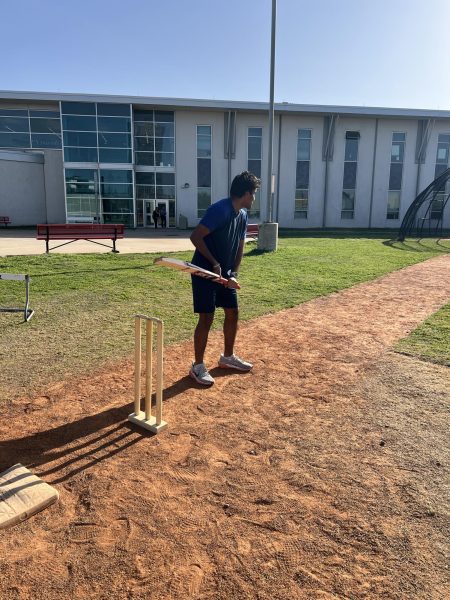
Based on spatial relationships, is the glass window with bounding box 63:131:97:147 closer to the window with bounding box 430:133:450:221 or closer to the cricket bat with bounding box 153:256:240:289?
the window with bounding box 430:133:450:221

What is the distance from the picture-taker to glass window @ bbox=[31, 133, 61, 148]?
31.5 meters

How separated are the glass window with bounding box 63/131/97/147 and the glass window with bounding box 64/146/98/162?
1.08 feet

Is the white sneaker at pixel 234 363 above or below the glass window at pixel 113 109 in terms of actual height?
below

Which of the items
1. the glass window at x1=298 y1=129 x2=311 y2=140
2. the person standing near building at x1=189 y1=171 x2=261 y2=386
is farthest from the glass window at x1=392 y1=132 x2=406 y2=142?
the person standing near building at x1=189 y1=171 x2=261 y2=386

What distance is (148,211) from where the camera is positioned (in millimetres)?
31828

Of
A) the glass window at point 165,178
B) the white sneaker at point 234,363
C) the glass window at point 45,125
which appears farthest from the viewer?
the glass window at point 165,178

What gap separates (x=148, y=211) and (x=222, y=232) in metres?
28.9

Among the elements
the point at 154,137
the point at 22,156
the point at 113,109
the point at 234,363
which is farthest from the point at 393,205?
the point at 234,363

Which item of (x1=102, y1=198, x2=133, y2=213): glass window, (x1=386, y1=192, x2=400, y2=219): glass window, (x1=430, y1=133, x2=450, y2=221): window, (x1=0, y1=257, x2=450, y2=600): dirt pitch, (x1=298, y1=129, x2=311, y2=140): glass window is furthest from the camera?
(x1=386, y1=192, x2=400, y2=219): glass window

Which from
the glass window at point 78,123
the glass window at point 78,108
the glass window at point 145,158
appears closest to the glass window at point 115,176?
the glass window at point 145,158

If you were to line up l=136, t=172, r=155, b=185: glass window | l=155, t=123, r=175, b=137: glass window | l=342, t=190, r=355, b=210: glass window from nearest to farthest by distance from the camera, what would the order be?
l=155, t=123, r=175, b=137: glass window < l=136, t=172, r=155, b=185: glass window < l=342, t=190, r=355, b=210: glass window

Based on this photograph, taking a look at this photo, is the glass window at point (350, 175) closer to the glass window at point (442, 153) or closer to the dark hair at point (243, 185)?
the glass window at point (442, 153)

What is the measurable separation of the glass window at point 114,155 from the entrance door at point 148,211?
10.6 feet

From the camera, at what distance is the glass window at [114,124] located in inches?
1149
